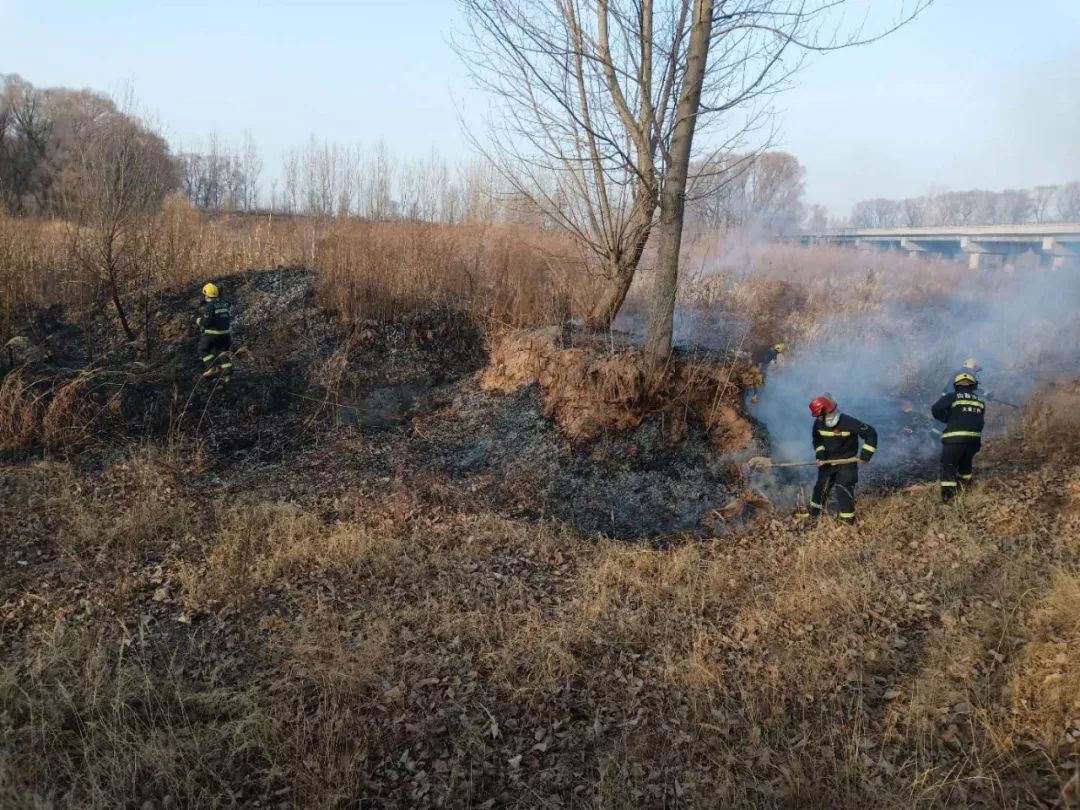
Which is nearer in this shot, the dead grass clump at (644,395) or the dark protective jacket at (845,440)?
the dark protective jacket at (845,440)

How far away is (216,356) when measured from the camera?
31.5ft

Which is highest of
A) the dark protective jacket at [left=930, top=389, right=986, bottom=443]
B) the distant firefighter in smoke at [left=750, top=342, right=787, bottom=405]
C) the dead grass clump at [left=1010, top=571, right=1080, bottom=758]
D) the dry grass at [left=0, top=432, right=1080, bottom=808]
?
the distant firefighter in smoke at [left=750, top=342, right=787, bottom=405]

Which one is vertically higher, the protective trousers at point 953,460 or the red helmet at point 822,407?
the red helmet at point 822,407

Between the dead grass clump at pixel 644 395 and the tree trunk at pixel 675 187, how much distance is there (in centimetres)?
32

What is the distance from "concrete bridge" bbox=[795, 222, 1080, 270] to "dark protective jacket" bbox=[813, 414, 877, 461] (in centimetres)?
2420

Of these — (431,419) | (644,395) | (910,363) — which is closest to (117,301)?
(431,419)

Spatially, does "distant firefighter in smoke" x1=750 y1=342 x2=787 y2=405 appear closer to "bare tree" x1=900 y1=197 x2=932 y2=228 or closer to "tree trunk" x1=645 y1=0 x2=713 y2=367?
"tree trunk" x1=645 y1=0 x2=713 y2=367

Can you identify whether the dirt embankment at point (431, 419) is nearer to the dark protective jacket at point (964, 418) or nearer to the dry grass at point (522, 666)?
the dry grass at point (522, 666)

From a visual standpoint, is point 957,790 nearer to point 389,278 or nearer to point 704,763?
point 704,763

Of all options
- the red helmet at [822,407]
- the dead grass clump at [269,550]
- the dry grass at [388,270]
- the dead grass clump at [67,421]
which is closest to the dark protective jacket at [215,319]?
the dead grass clump at [67,421]

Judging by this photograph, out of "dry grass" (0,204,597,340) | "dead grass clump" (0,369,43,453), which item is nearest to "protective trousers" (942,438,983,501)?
"dry grass" (0,204,597,340)

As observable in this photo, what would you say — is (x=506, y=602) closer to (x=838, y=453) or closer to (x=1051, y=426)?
(x=838, y=453)

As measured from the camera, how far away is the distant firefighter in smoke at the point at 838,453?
6703 millimetres

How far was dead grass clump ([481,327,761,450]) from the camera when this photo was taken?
8.26 metres
